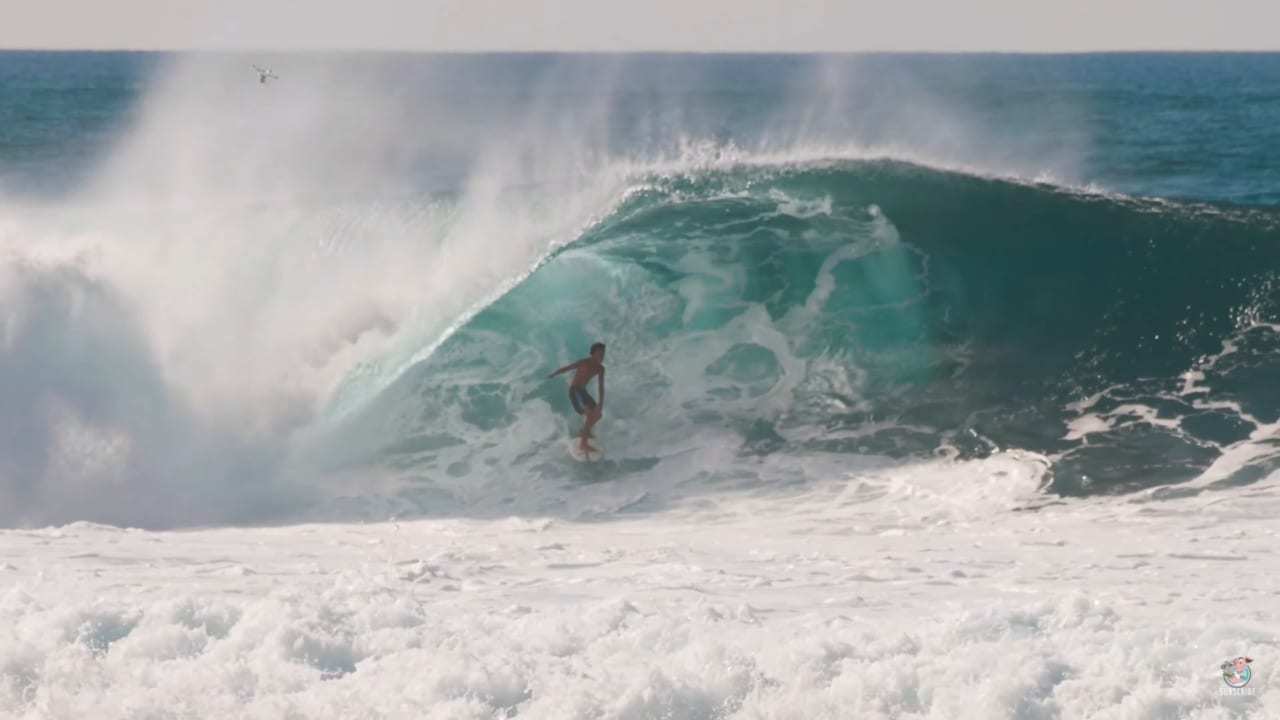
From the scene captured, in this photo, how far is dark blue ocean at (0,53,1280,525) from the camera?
12547mm

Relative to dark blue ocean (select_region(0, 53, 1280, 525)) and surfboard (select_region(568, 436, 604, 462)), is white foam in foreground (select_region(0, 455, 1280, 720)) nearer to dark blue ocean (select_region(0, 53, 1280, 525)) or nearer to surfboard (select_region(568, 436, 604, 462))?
dark blue ocean (select_region(0, 53, 1280, 525))

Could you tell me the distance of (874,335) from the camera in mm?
14695

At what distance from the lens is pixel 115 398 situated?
13.4 metres

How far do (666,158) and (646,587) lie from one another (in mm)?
8315

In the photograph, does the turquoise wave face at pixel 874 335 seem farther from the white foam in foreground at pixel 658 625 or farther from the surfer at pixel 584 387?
the white foam in foreground at pixel 658 625

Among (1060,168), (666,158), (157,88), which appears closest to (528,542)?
(666,158)

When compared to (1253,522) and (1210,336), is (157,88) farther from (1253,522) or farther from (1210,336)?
(1253,522)

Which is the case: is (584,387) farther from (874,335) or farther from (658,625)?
(658,625)

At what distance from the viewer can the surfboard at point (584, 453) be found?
41.7 feet

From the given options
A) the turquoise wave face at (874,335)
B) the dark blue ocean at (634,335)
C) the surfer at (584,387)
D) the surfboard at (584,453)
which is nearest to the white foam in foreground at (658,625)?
the dark blue ocean at (634,335)

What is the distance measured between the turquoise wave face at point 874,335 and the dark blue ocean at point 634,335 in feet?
0.11

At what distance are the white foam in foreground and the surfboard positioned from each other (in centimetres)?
222

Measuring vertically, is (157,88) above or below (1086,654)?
above

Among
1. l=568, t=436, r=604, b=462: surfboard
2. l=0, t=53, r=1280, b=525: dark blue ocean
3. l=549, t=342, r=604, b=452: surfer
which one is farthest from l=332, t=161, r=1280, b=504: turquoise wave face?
l=549, t=342, r=604, b=452: surfer
